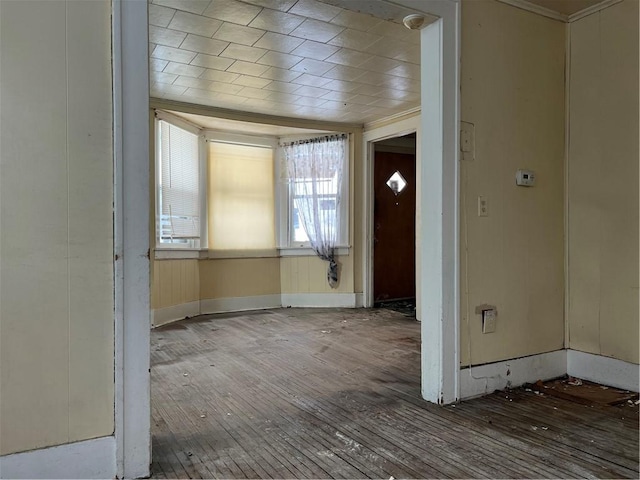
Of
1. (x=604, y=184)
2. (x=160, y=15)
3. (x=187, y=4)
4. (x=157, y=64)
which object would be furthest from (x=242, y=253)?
(x=604, y=184)

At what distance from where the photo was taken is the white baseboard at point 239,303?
5.46 meters

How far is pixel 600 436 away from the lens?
2016mm

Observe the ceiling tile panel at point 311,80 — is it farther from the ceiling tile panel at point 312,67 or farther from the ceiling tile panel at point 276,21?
the ceiling tile panel at point 276,21

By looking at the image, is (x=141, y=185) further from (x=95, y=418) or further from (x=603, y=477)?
(x=603, y=477)

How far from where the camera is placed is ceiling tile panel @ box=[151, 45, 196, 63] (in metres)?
3.33

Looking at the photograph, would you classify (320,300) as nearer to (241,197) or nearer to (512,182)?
(241,197)

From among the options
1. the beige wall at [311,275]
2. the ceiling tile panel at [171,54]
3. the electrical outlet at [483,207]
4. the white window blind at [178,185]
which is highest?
the ceiling tile panel at [171,54]

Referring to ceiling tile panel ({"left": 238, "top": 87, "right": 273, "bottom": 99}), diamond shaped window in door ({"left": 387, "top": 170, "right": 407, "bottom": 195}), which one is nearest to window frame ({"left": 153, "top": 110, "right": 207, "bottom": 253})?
ceiling tile panel ({"left": 238, "top": 87, "right": 273, "bottom": 99})

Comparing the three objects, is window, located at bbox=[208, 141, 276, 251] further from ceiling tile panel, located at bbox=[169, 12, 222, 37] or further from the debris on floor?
the debris on floor

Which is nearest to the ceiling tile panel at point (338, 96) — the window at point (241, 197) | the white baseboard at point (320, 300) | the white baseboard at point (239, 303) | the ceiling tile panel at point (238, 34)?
the ceiling tile panel at point (238, 34)

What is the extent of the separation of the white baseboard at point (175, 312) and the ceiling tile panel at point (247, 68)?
98.3 inches

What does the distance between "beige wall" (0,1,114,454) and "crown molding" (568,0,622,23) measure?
9.01 feet

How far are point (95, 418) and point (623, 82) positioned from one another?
3223mm

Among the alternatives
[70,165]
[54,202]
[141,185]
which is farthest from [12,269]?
[141,185]
